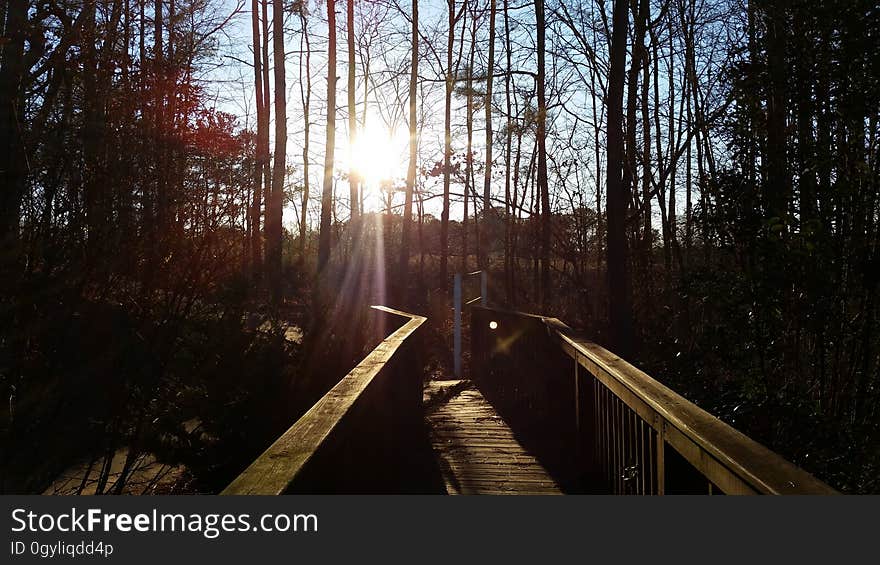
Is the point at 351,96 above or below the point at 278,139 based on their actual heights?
above

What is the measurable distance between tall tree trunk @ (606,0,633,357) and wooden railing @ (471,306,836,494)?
1.75m

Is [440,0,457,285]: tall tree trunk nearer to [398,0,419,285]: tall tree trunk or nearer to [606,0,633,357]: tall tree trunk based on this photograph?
[398,0,419,285]: tall tree trunk

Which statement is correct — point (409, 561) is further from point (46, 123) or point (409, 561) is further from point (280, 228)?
point (280, 228)

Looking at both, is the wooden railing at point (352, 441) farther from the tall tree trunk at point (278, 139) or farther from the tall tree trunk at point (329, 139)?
the tall tree trunk at point (329, 139)

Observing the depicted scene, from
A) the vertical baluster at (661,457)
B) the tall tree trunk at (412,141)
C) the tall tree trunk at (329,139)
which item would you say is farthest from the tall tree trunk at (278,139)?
the vertical baluster at (661,457)

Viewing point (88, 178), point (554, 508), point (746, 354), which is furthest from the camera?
point (746, 354)

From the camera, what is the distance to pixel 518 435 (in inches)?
277

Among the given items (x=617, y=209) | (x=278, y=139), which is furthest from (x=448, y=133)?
(x=617, y=209)

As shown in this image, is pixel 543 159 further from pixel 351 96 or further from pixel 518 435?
pixel 518 435

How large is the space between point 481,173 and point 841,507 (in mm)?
25419

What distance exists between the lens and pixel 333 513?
189cm

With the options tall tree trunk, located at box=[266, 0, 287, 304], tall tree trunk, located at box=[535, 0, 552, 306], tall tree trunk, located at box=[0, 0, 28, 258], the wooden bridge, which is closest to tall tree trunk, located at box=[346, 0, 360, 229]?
tall tree trunk, located at box=[266, 0, 287, 304]

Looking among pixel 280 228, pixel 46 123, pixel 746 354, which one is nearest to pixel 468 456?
pixel 746 354

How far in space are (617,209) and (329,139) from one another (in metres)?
14.7
